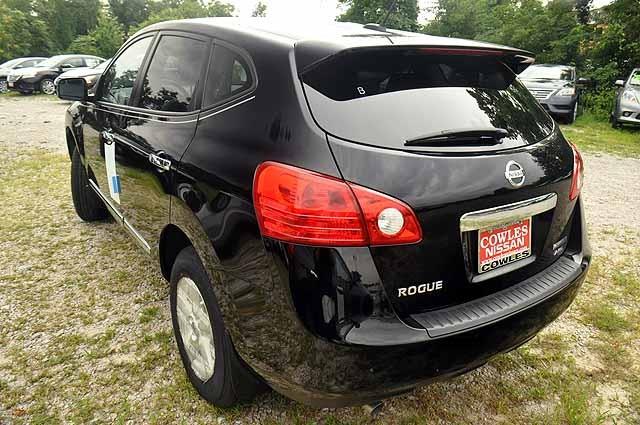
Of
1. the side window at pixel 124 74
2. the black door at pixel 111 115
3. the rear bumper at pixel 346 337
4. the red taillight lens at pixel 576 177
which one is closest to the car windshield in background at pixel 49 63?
the black door at pixel 111 115

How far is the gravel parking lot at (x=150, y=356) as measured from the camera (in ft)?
6.70

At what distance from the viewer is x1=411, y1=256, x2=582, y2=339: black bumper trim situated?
148cm

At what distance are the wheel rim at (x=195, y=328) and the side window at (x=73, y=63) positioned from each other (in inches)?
805

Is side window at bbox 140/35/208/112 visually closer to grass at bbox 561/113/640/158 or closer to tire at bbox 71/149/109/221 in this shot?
tire at bbox 71/149/109/221

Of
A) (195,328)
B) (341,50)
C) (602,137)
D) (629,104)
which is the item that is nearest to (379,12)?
(629,104)

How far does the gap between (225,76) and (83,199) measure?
2.93 meters

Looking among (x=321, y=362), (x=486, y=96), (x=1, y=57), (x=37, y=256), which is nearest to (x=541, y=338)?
(x=486, y=96)

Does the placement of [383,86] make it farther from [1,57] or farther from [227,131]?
[1,57]

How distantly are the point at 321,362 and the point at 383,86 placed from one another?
0.99 metres

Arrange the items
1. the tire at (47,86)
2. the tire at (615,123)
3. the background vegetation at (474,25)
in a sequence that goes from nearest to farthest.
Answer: the tire at (615,123)
the background vegetation at (474,25)
the tire at (47,86)

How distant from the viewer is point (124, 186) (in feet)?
8.77

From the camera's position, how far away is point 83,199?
415cm

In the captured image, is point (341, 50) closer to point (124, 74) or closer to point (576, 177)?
point (576, 177)

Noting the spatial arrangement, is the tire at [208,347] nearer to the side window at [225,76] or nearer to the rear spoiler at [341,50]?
the side window at [225,76]
